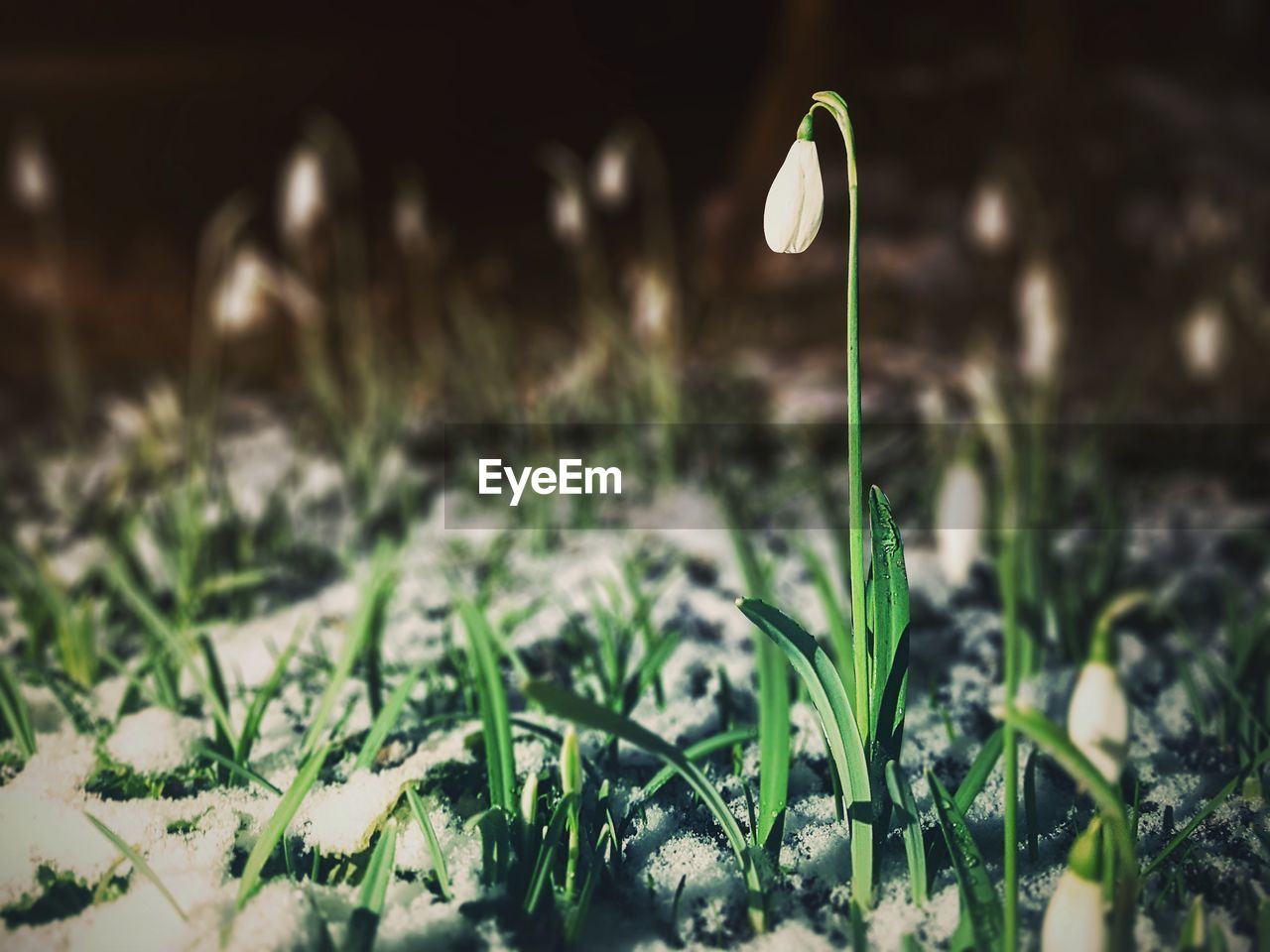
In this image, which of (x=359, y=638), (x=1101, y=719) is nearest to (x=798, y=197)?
(x=1101, y=719)

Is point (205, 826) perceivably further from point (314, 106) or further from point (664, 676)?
point (314, 106)

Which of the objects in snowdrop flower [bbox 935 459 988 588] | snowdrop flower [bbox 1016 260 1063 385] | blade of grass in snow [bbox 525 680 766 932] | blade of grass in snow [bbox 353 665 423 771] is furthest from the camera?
snowdrop flower [bbox 1016 260 1063 385]

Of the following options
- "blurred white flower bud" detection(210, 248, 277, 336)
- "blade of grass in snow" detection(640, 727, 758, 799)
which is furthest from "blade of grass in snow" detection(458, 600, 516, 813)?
"blurred white flower bud" detection(210, 248, 277, 336)

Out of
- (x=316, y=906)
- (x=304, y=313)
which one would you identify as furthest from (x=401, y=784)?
(x=304, y=313)

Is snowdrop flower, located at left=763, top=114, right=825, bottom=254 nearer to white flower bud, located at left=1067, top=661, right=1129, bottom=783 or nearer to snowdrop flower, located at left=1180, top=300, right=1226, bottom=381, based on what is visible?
white flower bud, located at left=1067, top=661, right=1129, bottom=783

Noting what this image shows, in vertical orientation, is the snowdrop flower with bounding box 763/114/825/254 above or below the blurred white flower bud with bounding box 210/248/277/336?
below

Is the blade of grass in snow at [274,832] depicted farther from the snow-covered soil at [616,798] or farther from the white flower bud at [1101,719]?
the white flower bud at [1101,719]
